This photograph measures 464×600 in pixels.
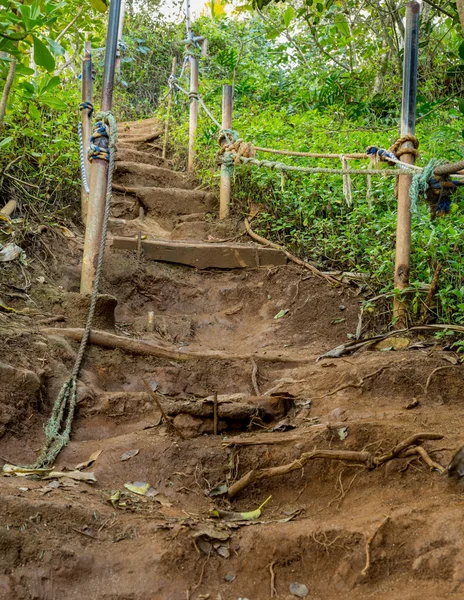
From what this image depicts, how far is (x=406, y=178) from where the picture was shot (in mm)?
3461

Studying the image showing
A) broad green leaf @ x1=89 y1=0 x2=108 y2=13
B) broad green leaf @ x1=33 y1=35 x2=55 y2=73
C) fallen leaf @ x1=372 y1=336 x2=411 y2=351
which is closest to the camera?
broad green leaf @ x1=33 y1=35 x2=55 y2=73

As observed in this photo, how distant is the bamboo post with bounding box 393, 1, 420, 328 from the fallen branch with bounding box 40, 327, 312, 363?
0.69m

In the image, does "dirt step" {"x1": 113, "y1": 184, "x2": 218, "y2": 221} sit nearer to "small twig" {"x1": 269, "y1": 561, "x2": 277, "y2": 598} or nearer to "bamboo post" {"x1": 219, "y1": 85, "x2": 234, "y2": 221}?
"bamboo post" {"x1": 219, "y1": 85, "x2": 234, "y2": 221}

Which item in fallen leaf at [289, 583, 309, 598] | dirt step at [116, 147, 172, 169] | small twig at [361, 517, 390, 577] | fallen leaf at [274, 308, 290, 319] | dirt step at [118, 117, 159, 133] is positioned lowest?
fallen leaf at [289, 583, 309, 598]

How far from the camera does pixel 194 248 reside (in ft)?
16.7

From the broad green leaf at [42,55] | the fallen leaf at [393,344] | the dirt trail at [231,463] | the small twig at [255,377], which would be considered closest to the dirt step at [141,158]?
the dirt trail at [231,463]

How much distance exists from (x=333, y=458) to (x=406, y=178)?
6.18 feet

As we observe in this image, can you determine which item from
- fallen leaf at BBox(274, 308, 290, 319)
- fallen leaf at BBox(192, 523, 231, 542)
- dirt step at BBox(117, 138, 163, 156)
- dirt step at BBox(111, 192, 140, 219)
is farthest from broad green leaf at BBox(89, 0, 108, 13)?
dirt step at BBox(117, 138, 163, 156)

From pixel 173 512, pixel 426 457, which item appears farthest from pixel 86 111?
pixel 426 457

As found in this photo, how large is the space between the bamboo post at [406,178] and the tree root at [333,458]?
1418mm

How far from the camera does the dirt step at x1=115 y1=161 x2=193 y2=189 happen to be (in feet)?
22.5

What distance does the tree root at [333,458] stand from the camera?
2.14m

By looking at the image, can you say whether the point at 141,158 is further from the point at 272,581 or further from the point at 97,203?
the point at 272,581

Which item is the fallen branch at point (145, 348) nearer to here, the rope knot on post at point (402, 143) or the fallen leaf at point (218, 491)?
the fallen leaf at point (218, 491)
